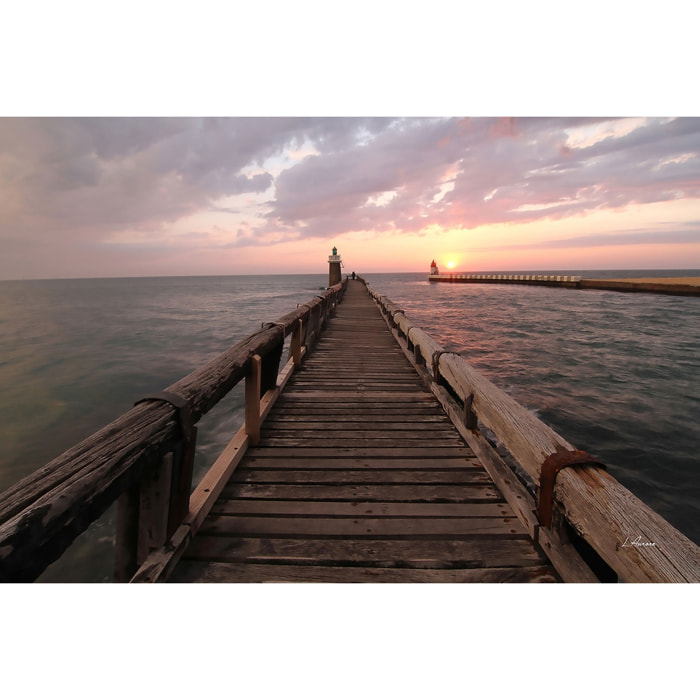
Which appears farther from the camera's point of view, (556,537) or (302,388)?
(302,388)

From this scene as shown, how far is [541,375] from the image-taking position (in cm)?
1056

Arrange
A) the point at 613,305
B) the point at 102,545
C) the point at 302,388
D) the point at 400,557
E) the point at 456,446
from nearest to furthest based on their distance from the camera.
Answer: the point at 400,557 → the point at 456,446 → the point at 102,545 → the point at 302,388 → the point at 613,305

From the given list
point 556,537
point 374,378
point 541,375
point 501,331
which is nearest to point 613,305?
point 501,331

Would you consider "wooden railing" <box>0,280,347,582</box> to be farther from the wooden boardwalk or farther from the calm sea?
the calm sea

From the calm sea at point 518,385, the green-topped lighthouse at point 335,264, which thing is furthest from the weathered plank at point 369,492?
the green-topped lighthouse at point 335,264

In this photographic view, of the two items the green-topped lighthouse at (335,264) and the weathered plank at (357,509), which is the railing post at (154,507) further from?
the green-topped lighthouse at (335,264)

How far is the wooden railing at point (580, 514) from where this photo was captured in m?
1.24

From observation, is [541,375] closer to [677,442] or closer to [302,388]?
[677,442]

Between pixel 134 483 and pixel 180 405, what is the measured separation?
15.7 inches

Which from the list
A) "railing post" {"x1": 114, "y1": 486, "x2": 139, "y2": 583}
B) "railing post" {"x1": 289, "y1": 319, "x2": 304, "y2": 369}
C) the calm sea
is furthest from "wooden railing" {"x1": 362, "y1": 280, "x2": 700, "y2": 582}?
the calm sea

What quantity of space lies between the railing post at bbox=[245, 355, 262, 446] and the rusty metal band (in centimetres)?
121

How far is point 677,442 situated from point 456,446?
18.6 ft

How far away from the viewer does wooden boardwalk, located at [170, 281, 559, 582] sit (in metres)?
1.97

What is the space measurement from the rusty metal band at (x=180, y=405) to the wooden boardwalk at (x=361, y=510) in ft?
2.59
